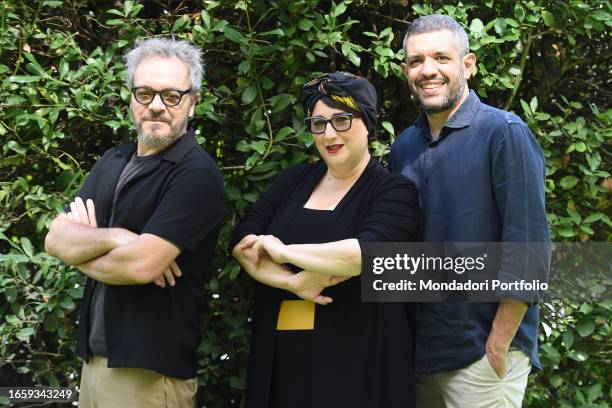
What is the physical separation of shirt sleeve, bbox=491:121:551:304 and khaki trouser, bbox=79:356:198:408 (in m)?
1.23

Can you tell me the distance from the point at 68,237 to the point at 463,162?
1485 millimetres

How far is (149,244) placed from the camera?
9.81 ft

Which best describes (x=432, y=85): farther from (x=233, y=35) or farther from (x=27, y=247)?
(x=27, y=247)

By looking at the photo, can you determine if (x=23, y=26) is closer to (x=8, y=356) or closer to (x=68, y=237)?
(x=68, y=237)

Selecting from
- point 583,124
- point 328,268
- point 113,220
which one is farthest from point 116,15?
point 583,124

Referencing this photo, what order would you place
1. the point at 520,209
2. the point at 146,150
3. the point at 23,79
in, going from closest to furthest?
the point at 520,209 < the point at 146,150 < the point at 23,79

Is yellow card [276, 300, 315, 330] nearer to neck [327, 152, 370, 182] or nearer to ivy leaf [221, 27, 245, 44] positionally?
neck [327, 152, 370, 182]

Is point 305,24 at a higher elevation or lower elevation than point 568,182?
higher

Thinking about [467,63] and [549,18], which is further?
[549,18]

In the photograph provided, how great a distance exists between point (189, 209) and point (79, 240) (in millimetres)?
438

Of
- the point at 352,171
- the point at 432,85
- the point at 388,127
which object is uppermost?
the point at 432,85

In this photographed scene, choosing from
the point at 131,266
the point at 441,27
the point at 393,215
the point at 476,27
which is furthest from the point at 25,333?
the point at 476,27

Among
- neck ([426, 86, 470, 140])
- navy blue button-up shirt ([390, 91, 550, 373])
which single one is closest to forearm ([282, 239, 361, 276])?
navy blue button-up shirt ([390, 91, 550, 373])

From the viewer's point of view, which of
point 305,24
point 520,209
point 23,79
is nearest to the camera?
point 520,209
